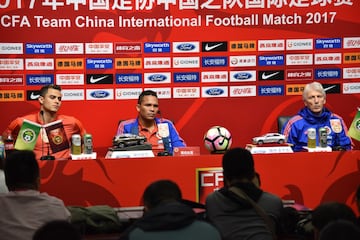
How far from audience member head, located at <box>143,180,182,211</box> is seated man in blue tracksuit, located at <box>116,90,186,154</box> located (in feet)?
9.47

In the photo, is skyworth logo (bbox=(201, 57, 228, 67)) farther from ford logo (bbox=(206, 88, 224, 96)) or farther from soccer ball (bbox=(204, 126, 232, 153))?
soccer ball (bbox=(204, 126, 232, 153))

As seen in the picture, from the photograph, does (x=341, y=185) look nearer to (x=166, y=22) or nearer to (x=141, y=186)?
(x=141, y=186)

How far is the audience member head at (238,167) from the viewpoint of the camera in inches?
137

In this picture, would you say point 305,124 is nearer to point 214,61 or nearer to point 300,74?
point 300,74

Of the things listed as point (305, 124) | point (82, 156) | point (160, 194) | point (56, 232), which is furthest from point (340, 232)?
point (305, 124)

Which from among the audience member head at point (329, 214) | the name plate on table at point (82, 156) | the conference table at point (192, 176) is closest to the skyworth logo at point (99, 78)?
the name plate on table at point (82, 156)

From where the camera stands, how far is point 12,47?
6.84m

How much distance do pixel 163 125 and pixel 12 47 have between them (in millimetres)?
1934

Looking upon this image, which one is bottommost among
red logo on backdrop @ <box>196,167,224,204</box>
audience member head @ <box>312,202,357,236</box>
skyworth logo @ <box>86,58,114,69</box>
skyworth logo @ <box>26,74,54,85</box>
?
red logo on backdrop @ <box>196,167,224,204</box>

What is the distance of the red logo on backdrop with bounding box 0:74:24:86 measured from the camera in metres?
6.83

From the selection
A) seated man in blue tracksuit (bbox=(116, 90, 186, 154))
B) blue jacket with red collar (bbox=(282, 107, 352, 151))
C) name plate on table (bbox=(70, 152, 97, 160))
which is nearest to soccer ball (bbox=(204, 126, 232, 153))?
name plate on table (bbox=(70, 152, 97, 160))

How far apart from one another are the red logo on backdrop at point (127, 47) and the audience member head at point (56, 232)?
186 inches

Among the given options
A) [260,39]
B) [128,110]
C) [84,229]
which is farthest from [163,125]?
[84,229]

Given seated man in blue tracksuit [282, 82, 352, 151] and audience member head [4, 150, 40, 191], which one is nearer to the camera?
audience member head [4, 150, 40, 191]
